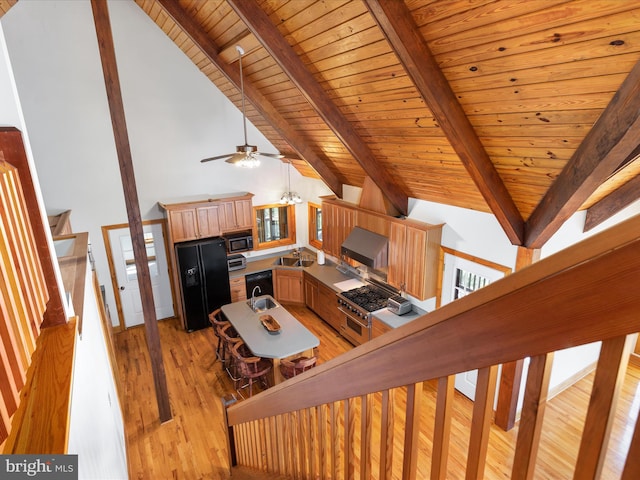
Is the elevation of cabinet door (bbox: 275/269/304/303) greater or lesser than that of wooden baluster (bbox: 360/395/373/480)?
lesser

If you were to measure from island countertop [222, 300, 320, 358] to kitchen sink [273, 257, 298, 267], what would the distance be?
6.33 feet

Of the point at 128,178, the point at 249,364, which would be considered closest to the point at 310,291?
the point at 249,364

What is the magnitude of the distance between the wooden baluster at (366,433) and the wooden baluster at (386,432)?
7cm

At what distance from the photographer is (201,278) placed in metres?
6.39

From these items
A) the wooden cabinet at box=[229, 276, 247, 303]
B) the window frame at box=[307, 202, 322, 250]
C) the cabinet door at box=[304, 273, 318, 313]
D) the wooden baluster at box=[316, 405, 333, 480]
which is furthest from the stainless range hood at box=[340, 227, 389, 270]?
the wooden baluster at box=[316, 405, 333, 480]

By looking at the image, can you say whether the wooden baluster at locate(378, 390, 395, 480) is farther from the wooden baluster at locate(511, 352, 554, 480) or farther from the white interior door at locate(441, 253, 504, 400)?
the white interior door at locate(441, 253, 504, 400)

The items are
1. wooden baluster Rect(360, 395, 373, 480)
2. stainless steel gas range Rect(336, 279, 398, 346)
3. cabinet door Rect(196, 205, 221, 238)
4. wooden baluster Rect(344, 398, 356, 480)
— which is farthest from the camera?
cabinet door Rect(196, 205, 221, 238)

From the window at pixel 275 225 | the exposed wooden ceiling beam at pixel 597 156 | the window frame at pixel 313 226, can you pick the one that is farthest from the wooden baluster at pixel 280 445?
the window at pixel 275 225

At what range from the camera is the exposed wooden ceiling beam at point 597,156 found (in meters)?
1.96

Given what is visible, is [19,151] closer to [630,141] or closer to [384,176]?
Result: [630,141]

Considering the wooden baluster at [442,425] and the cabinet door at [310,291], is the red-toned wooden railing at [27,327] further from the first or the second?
the cabinet door at [310,291]

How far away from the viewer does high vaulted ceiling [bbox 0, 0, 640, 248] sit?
6.47 ft

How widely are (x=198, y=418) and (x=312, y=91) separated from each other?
4.11m

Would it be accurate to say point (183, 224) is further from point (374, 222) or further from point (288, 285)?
point (374, 222)
